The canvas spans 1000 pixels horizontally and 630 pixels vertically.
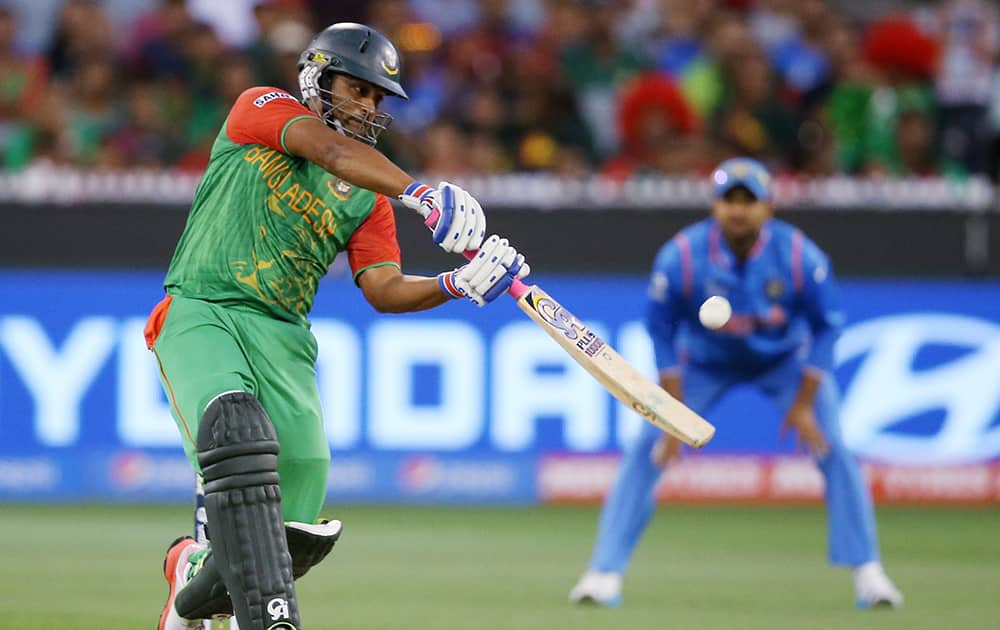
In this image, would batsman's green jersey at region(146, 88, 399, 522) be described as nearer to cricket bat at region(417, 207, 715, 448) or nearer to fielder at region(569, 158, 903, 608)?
cricket bat at region(417, 207, 715, 448)

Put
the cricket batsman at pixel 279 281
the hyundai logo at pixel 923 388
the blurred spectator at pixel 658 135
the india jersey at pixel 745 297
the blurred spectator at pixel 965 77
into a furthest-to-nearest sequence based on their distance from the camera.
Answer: the blurred spectator at pixel 965 77, the blurred spectator at pixel 658 135, the hyundai logo at pixel 923 388, the india jersey at pixel 745 297, the cricket batsman at pixel 279 281

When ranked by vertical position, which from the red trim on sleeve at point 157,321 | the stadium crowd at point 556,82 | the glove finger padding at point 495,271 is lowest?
the red trim on sleeve at point 157,321

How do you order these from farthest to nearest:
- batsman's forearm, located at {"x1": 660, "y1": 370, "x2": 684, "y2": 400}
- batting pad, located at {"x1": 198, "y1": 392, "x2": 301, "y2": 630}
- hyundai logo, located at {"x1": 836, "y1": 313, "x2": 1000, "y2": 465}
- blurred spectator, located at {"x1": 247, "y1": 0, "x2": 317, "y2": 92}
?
blurred spectator, located at {"x1": 247, "y1": 0, "x2": 317, "y2": 92} → hyundai logo, located at {"x1": 836, "y1": 313, "x2": 1000, "y2": 465} → batsman's forearm, located at {"x1": 660, "y1": 370, "x2": 684, "y2": 400} → batting pad, located at {"x1": 198, "y1": 392, "x2": 301, "y2": 630}

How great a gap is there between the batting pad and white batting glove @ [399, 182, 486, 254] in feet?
2.63

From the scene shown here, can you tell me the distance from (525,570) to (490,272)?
4078 mm

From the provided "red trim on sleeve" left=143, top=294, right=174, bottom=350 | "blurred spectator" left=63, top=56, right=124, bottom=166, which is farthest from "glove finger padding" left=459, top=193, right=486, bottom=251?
"blurred spectator" left=63, top=56, right=124, bottom=166

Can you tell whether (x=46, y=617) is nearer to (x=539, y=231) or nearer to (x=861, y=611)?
(x=861, y=611)

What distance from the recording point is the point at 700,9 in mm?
14336

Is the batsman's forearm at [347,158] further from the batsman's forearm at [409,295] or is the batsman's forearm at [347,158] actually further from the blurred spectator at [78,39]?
the blurred spectator at [78,39]

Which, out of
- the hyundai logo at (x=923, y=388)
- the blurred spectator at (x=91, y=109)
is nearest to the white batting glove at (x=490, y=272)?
the hyundai logo at (x=923, y=388)

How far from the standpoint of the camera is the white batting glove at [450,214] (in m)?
5.42

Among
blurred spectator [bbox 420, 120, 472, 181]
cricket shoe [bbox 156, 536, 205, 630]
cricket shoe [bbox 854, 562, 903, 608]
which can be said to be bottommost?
cricket shoe [bbox 156, 536, 205, 630]

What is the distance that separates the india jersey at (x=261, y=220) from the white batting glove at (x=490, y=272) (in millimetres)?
541

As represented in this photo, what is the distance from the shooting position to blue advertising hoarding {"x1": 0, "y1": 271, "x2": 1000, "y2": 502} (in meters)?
11.8
